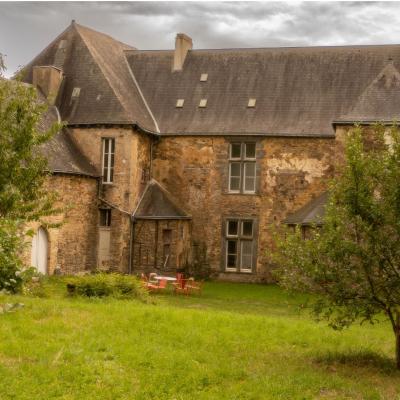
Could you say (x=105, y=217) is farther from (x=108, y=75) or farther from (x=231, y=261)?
(x=108, y=75)

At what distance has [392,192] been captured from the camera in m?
11.5

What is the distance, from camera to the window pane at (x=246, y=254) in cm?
3131

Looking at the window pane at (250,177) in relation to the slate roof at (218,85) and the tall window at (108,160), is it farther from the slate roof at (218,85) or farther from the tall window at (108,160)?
the tall window at (108,160)

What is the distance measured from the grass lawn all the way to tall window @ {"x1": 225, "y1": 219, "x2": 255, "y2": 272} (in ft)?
50.2

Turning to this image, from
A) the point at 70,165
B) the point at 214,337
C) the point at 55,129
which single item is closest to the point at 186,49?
the point at 70,165

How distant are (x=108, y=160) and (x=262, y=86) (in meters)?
7.53

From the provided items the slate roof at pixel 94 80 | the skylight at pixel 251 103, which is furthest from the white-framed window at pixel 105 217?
the skylight at pixel 251 103

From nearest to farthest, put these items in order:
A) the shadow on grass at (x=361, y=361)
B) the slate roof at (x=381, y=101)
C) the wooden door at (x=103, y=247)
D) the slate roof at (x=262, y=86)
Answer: the shadow on grass at (x=361, y=361), the slate roof at (x=381, y=101), the wooden door at (x=103, y=247), the slate roof at (x=262, y=86)

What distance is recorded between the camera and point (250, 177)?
1238 inches

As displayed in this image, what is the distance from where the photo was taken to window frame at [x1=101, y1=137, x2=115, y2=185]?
3031cm

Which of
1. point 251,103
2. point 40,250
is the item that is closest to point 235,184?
point 251,103

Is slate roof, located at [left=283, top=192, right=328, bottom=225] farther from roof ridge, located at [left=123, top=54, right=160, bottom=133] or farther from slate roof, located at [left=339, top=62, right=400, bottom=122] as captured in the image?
roof ridge, located at [left=123, top=54, right=160, bottom=133]

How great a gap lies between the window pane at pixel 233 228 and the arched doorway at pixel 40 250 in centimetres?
785

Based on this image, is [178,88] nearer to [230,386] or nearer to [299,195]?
[299,195]
